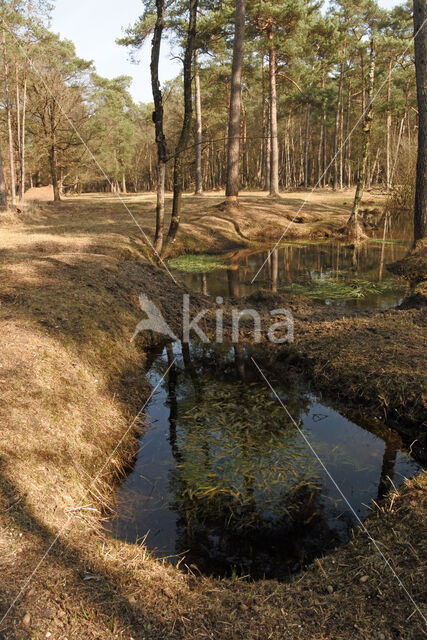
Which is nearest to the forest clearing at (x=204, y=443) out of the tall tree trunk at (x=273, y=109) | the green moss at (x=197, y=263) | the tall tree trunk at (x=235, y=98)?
the green moss at (x=197, y=263)

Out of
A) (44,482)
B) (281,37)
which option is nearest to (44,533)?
(44,482)

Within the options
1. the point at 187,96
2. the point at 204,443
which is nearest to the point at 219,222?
the point at 187,96

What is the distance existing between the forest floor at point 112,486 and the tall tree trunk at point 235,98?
13.4 metres

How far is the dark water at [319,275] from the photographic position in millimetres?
10797

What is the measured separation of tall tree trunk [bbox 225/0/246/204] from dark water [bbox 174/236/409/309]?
15.8 ft

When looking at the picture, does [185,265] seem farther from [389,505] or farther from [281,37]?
[281,37]

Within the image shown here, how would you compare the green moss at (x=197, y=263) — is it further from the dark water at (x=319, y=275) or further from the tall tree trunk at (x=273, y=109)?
the tall tree trunk at (x=273, y=109)

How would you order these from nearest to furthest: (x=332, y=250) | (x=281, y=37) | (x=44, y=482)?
(x=44, y=482) → (x=332, y=250) → (x=281, y=37)

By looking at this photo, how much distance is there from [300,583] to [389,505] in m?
1.09

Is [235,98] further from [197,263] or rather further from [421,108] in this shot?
[421,108]

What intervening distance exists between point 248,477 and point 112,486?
1.29 m

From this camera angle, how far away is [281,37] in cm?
2514

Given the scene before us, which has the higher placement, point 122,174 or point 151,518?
point 122,174

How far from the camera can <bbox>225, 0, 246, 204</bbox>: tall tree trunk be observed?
63.6 feet
